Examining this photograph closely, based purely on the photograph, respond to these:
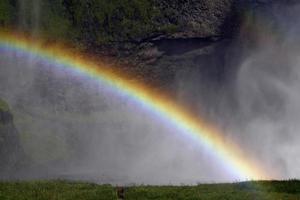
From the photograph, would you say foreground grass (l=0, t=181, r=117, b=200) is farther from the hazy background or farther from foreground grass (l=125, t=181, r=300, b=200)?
the hazy background

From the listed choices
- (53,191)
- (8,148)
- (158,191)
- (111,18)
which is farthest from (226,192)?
(111,18)

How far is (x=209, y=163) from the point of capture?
500 ft

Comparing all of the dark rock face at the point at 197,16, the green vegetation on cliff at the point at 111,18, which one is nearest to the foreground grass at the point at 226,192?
the dark rock face at the point at 197,16

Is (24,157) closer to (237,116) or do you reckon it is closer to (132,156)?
A: (132,156)

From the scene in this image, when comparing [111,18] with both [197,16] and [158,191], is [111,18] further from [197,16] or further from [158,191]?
[158,191]

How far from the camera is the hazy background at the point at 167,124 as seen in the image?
155625mm

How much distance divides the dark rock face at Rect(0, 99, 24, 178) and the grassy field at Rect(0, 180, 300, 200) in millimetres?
102425

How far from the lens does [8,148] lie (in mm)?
136375

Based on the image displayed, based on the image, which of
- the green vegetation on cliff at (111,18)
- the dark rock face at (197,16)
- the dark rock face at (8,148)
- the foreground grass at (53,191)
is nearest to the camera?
the foreground grass at (53,191)

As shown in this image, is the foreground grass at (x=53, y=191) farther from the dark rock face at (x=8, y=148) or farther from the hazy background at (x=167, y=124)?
the hazy background at (x=167, y=124)

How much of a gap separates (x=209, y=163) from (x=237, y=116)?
2612cm

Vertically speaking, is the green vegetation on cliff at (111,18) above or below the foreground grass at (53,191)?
above

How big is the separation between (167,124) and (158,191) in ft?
A: 527

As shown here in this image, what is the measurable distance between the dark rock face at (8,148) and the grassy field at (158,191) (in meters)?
102
